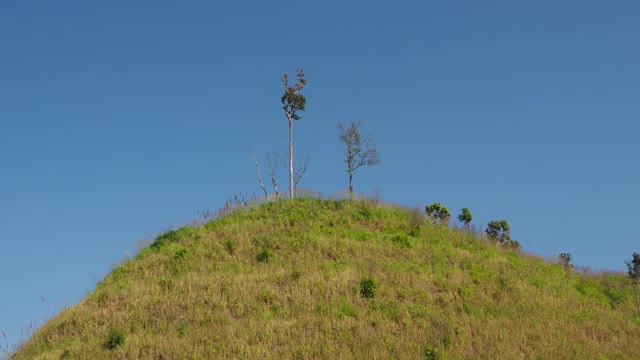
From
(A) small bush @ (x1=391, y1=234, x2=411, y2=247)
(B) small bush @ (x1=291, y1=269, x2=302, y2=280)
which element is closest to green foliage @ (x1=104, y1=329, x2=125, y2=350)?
(B) small bush @ (x1=291, y1=269, x2=302, y2=280)

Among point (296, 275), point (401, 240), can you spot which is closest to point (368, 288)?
point (296, 275)

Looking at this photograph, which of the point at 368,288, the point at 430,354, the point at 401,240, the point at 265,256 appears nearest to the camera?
the point at 430,354

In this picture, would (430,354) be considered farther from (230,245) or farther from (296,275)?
(230,245)

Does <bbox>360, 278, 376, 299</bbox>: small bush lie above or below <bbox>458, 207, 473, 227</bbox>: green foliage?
below

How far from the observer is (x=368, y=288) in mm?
24062

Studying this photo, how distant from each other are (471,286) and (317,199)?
1266 cm

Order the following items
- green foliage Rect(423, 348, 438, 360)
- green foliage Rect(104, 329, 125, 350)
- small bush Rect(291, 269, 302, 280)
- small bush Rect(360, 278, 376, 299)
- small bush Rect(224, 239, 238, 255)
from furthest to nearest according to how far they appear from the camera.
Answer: small bush Rect(224, 239, 238, 255) → small bush Rect(291, 269, 302, 280) → small bush Rect(360, 278, 376, 299) → green foliage Rect(104, 329, 125, 350) → green foliage Rect(423, 348, 438, 360)

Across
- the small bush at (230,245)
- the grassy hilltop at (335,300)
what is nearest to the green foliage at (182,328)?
the grassy hilltop at (335,300)

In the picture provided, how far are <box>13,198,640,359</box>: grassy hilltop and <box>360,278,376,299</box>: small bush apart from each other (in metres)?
0.04

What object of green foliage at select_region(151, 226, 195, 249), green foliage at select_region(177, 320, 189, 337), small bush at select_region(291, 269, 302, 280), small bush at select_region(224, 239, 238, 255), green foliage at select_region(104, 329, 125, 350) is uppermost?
green foliage at select_region(151, 226, 195, 249)

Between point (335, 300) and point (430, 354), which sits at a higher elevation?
point (335, 300)

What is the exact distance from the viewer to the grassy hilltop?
20094mm

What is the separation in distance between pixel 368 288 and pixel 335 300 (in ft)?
5.22

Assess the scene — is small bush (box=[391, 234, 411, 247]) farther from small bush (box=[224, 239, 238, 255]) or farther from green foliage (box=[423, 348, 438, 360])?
green foliage (box=[423, 348, 438, 360])
